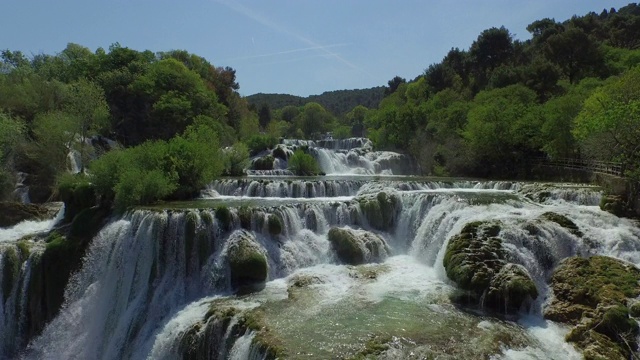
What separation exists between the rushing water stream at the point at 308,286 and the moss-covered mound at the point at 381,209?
0.31 ft

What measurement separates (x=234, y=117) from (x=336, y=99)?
9052cm

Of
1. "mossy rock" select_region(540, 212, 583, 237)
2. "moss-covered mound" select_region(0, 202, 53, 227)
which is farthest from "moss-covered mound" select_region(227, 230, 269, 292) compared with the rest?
"moss-covered mound" select_region(0, 202, 53, 227)

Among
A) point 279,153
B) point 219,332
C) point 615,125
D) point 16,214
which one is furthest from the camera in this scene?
point 279,153

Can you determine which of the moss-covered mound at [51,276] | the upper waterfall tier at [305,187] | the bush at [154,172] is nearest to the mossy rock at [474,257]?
the upper waterfall tier at [305,187]

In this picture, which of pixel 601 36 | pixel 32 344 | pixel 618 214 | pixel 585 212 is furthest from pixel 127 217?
pixel 601 36

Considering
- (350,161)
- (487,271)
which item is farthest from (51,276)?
(350,161)

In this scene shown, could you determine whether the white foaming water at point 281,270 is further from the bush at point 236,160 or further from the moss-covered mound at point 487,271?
the bush at point 236,160

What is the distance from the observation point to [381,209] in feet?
61.2

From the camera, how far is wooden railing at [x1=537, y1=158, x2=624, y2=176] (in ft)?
65.8

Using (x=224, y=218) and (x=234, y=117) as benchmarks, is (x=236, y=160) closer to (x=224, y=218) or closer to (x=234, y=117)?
A: (x=224, y=218)

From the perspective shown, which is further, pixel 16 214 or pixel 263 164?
pixel 263 164

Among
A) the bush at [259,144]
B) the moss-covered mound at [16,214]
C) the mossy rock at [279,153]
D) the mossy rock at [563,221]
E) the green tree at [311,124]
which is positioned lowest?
the moss-covered mound at [16,214]

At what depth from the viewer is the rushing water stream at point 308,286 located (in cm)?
998

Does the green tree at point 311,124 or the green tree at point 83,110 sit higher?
the green tree at point 311,124
